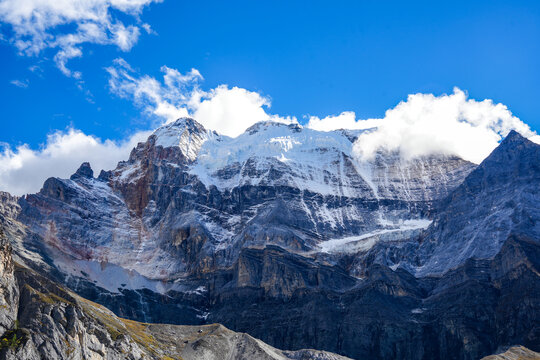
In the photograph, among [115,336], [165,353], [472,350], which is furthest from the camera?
[472,350]

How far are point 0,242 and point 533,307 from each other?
142 meters

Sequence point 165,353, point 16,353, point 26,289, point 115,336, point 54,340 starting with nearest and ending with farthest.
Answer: point 16,353 → point 54,340 → point 26,289 → point 115,336 → point 165,353

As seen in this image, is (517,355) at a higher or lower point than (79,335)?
higher

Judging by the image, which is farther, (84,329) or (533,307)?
(533,307)

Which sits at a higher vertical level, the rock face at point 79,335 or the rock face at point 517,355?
the rock face at point 517,355

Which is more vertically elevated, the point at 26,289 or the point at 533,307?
the point at 533,307

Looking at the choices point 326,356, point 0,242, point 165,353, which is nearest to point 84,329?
point 0,242

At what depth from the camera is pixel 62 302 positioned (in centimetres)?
14188

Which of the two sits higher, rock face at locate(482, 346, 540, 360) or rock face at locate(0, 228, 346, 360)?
rock face at locate(482, 346, 540, 360)

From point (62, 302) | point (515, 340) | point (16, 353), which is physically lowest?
point (16, 353)

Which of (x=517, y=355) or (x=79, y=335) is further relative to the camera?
(x=517, y=355)

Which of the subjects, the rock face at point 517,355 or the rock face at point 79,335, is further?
the rock face at point 517,355

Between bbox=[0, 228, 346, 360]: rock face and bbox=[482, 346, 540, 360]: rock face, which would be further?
bbox=[482, 346, 540, 360]: rock face

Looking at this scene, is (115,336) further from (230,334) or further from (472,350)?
(472,350)
